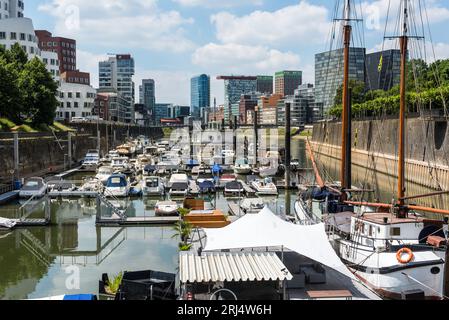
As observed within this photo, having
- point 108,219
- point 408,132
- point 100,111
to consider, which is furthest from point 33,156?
point 100,111

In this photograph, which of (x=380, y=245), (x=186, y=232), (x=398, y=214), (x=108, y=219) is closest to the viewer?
(x=380, y=245)

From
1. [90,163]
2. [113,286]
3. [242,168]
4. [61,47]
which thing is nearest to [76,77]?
[61,47]

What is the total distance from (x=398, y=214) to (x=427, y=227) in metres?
2.28

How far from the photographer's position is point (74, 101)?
453 feet

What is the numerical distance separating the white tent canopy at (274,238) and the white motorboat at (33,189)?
2848cm

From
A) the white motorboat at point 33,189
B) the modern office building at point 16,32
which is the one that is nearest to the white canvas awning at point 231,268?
the white motorboat at point 33,189

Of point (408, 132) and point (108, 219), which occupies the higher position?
point (408, 132)

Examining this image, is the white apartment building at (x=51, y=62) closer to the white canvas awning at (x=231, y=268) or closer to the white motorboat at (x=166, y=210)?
the white motorboat at (x=166, y=210)

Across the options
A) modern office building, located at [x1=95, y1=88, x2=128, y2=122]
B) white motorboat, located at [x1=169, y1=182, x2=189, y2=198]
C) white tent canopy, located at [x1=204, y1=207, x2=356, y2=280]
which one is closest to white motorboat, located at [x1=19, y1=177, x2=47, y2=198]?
white motorboat, located at [x1=169, y1=182, x2=189, y2=198]

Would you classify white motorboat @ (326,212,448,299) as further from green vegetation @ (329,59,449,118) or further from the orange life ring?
green vegetation @ (329,59,449,118)

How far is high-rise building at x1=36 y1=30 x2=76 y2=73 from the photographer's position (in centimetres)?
16075

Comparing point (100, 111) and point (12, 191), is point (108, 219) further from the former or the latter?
point (100, 111)

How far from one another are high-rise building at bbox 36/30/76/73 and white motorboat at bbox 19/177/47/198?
409 ft
